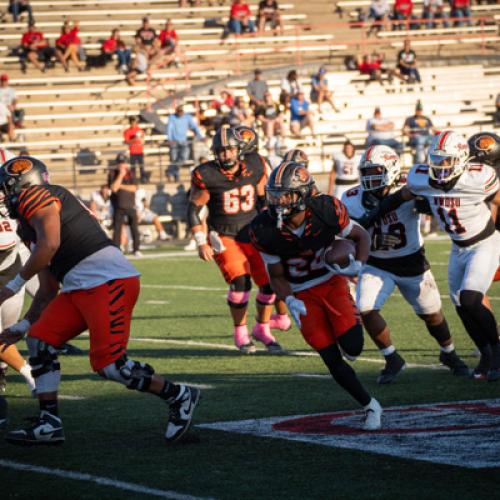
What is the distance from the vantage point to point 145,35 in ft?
89.3

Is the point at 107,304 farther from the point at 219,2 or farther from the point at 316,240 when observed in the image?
the point at 219,2

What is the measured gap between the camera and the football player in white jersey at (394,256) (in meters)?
8.55

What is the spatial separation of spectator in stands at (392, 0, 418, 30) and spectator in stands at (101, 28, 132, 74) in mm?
7460

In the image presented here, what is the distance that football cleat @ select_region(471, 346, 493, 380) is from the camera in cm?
814

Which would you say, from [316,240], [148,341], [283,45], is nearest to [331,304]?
[316,240]

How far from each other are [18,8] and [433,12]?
34.3 ft

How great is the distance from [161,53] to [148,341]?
1703 cm

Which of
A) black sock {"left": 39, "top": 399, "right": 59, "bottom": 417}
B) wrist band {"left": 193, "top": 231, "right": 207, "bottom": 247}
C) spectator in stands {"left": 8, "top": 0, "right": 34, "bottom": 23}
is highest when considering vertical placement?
spectator in stands {"left": 8, "top": 0, "right": 34, "bottom": 23}

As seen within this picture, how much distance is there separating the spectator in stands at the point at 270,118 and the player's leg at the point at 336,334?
17.4 metres

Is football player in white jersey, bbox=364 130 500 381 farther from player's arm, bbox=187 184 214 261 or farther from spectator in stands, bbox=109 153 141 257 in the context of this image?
spectator in stands, bbox=109 153 141 257

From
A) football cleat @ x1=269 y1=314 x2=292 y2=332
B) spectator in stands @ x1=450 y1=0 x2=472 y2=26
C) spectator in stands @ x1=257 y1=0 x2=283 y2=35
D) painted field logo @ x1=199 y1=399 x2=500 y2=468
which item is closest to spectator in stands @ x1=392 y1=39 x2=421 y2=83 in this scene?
spectator in stands @ x1=257 y1=0 x2=283 y2=35

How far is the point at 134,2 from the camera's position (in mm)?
29516

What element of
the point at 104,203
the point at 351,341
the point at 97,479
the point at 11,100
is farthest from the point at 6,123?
the point at 97,479

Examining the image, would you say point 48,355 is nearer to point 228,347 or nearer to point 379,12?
point 228,347
